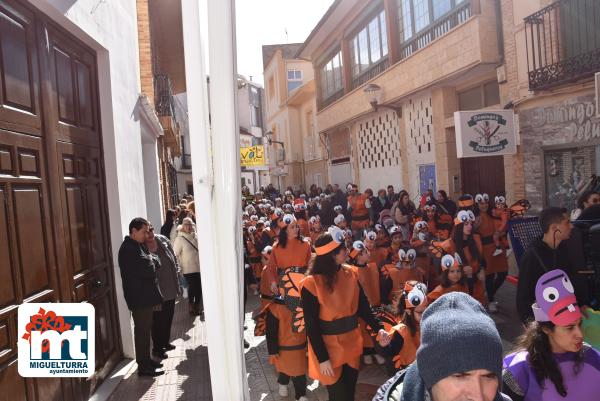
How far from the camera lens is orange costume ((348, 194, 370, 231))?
40.2 feet

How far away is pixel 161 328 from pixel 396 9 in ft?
39.1

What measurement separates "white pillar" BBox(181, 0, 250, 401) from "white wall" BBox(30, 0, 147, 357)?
3.49 m

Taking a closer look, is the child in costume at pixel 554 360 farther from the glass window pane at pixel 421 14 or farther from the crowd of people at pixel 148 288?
the glass window pane at pixel 421 14

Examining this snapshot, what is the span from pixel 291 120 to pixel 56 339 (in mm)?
31901

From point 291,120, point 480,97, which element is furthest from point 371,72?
point 291,120

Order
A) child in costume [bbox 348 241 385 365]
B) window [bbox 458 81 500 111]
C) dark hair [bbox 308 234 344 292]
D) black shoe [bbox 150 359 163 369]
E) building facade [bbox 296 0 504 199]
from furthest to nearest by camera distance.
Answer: window [bbox 458 81 500 111]
building facade [bbox 296 0 504 199]
child in costume [bbox 348 241 385 365]
black shoe [bbox 150 359 163 369]
dark hair [bbox 308 234 344 292]

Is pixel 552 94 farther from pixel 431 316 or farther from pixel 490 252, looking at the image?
pixel 431 316

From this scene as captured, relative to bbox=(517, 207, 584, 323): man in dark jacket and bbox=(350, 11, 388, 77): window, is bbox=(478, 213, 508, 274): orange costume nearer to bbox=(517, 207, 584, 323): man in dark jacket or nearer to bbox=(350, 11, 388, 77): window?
bbox=(517, 207, 584, 323): man in dark jacket

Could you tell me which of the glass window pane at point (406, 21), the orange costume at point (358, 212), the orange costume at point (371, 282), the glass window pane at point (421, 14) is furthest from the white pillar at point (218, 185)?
the glass window pane at point (406, 21)

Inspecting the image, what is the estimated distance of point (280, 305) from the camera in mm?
4711

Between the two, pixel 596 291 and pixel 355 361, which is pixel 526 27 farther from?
pixel 355 361

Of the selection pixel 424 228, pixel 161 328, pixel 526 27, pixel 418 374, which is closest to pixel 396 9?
pixel 526 27

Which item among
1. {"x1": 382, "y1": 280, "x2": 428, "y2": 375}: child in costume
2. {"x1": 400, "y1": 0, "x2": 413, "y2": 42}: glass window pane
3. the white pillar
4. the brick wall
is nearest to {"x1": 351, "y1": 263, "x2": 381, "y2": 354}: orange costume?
{"x1": 382, "y1": 280, "x2": 428, "y2": 375}: child in costume

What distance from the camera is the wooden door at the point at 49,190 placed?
3.27m
